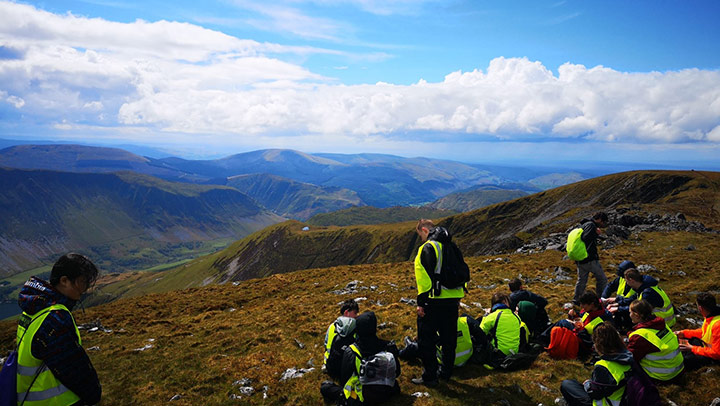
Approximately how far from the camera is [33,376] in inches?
221

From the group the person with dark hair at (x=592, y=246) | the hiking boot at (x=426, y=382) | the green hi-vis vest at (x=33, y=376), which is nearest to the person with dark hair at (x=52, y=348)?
the green hi-vis vest at (x=33, y=376)

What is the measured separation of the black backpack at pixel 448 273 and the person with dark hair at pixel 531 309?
5147mm

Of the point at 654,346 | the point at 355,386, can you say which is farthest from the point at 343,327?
the point at 654,346

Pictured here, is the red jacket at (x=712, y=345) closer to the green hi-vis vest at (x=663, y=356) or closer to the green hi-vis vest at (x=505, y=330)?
the green hi-vis vest at (x=663, y=356)

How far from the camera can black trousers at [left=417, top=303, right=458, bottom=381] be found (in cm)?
998

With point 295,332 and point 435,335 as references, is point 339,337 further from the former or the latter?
point 295,332

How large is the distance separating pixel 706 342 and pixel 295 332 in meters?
16.0

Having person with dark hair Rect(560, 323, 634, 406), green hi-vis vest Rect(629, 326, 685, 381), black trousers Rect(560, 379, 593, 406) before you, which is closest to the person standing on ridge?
black trousers Rect(560, 379, 593, 406)

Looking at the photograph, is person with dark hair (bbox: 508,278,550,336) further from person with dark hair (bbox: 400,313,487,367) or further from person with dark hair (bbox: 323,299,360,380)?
person with dark hair (bbox: 323,299,360,380)

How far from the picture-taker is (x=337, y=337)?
11.0 metres

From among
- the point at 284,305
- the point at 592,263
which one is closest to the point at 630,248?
the point at 592,263

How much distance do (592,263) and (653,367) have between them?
20.3ft

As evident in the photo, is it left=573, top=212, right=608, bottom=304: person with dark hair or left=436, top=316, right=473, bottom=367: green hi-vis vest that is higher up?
left=573, top=212, right=608, bottom=304: person with dark hair

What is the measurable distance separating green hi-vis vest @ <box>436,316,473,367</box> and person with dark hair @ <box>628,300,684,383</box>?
4.44 metres
